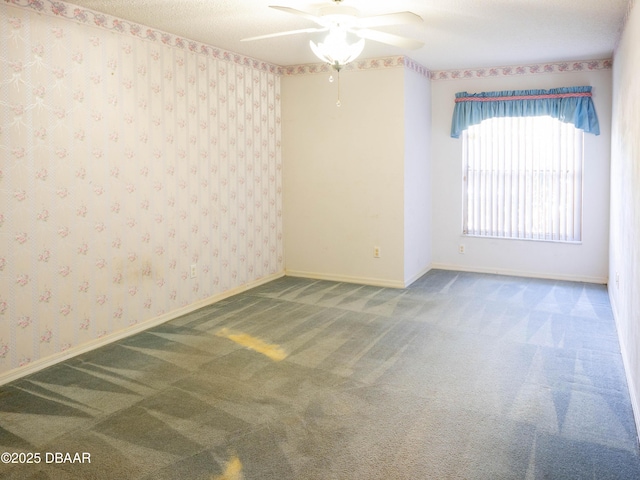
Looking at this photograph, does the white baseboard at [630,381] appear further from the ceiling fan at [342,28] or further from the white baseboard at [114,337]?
the white baseboard at [114,337]

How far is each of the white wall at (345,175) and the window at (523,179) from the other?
4.17ft

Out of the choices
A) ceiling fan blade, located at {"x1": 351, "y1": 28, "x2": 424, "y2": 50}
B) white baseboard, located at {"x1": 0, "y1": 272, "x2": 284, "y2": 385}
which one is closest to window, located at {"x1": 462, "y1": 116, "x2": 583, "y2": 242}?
white baseboard, located at {"x1": 0, "y1": 272, "x2": 284, "y2": 385}

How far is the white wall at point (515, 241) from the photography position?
19.5 ft

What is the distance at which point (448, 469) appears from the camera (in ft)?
8.08

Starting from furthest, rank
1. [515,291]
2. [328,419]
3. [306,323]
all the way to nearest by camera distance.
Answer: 1. [515,291]
2. [306,323]
3. [328,419]

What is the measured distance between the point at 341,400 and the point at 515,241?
405cm

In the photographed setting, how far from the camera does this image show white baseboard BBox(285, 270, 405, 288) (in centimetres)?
602

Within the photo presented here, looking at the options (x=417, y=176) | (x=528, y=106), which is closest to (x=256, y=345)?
(x=417, y=176)

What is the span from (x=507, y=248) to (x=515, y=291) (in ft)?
3.19

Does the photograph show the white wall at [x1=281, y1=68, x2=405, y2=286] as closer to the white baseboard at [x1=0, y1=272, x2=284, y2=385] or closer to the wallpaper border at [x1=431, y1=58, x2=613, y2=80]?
the white baseboard at [x1=0, y1=272, x2=284, y2=385]

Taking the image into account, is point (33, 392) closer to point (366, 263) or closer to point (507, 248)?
point (366, 263)

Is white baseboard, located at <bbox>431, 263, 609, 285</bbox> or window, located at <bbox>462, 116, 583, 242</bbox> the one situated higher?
window, located at <bbox>462, 116, 583, 242</bbox>

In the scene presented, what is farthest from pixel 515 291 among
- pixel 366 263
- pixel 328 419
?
pixel 328 419

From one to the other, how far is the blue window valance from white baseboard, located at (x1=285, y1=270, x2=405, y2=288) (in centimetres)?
200
